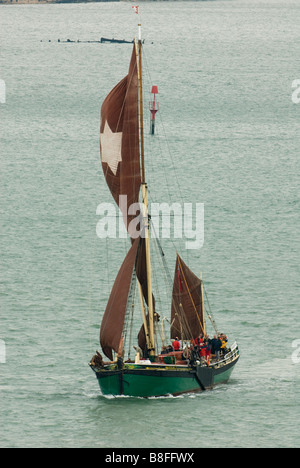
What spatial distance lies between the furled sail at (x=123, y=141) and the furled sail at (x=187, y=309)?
4.49m

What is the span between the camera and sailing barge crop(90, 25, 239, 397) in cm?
4550

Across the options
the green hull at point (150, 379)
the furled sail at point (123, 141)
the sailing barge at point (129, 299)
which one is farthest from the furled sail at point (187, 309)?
the furled sail at point (123, 141)

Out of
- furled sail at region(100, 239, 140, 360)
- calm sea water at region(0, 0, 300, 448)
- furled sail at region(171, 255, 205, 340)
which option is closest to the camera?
calm sea water at region(0, 0, 300, 448)

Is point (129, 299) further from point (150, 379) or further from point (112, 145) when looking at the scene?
point (112, 145)

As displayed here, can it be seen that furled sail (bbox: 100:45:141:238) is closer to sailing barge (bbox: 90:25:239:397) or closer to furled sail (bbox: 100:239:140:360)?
sailing barge (bbox: 90:25:239:397)

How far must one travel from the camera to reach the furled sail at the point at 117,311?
46.2 metres

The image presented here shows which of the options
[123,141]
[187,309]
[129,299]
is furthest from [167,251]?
[123,141]

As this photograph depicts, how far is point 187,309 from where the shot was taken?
51.0 meters

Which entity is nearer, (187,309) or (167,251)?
(187,309)

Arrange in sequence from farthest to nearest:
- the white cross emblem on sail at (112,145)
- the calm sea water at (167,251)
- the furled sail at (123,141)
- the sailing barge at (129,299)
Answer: the white cross emblem on sail at (112,145) < the furled sail at (123,141) < the sailing barge at (129,299) < the calm sea water at (167,251)

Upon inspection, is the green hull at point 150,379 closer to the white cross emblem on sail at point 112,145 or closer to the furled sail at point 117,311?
the furled sail at point 117,311

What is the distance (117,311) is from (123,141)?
7.54m

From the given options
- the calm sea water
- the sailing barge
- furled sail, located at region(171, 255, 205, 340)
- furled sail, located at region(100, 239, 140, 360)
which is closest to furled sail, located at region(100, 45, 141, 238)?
the sailing barge
